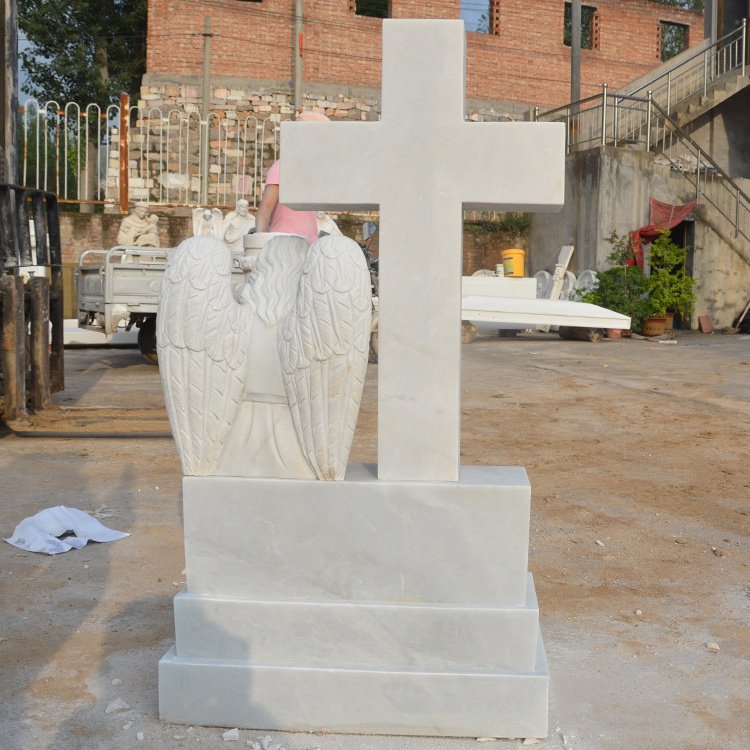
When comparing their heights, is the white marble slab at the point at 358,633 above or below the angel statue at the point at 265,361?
below

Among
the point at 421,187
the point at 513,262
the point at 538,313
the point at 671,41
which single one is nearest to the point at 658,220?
the point at 513,262

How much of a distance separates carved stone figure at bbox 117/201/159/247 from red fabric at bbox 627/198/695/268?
785cm

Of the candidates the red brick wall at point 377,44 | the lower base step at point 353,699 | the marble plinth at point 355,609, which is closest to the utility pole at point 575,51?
the red brick wall at point 377,44

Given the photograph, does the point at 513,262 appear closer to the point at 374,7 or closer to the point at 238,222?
the point at 238,222

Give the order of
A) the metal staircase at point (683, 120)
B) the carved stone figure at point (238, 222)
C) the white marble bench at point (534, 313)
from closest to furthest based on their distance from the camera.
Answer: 1. the white marble bench at point (534, 313)
2. the carved stone figure at point (238, 222)
3. the metal staircase at point (683, 120)

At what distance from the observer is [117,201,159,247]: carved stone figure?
13812 millimetres

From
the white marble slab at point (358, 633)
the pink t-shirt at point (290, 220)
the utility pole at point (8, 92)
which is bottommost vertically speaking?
the white marble slab at point (358, 633)

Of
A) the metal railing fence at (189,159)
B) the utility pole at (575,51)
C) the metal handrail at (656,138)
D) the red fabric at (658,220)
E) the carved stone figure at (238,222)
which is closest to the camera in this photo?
the carved stone figure at (238,222)

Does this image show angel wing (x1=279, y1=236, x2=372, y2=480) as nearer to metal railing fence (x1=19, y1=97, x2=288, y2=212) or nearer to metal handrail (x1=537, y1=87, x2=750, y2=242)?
metal handrail (x1=537, y1=87, x2=750, y2=242)

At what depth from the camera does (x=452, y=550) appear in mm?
2494

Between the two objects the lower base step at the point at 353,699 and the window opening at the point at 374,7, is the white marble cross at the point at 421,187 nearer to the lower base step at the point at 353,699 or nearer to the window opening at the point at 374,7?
the lower base step at the point at 353,699

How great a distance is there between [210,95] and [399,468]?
1791cm

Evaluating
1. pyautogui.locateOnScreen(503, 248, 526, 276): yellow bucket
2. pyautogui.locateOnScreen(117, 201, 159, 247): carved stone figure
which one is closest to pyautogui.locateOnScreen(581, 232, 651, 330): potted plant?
pyautogui.locateOnScreen(503, 248, 526, 276): yellow bucket

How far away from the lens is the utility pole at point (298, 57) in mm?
18938
